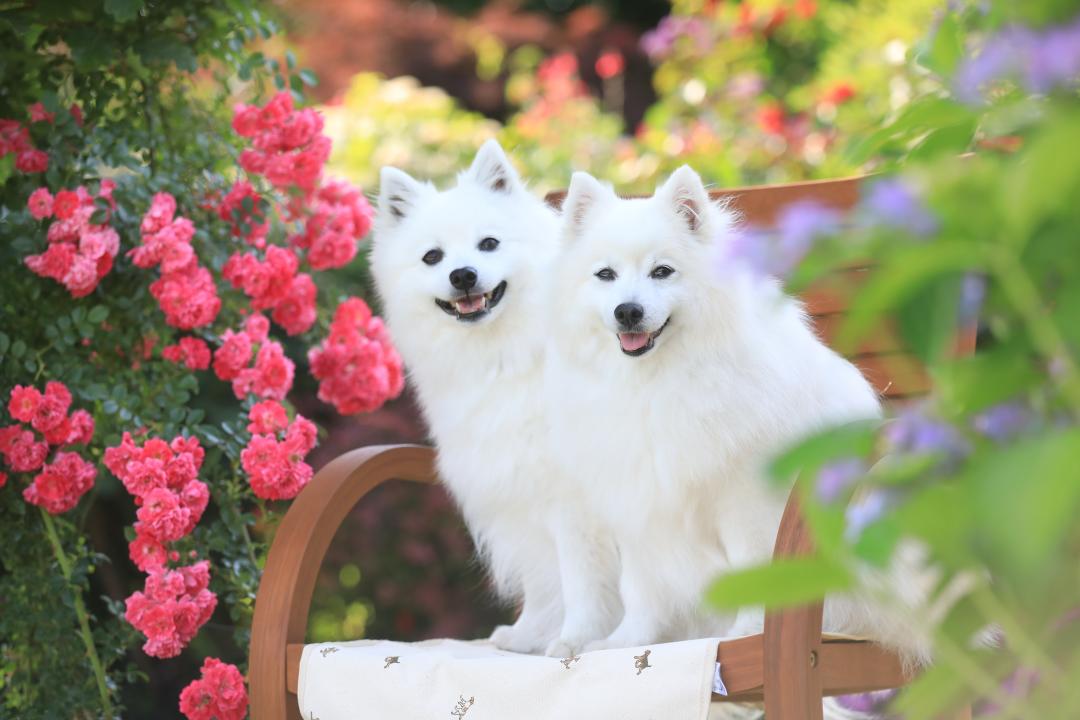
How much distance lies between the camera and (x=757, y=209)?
108 inches

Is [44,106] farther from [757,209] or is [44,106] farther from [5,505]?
[757,209]

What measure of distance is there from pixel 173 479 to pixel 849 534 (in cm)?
201

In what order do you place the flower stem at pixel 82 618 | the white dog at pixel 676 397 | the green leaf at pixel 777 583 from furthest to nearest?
1. the flower stem at pixel 82 618
2. the white dog at pixel 676 397
3. the green leaf at pixel 777 583

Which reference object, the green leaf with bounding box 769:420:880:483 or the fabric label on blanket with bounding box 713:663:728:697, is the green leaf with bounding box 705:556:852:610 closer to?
the green leaf with bounding box 769:420:880:483

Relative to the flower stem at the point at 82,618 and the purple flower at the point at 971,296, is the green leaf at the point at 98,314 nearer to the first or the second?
the flower stem at the point at 82,618

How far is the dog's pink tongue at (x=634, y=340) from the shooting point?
2.29 meters

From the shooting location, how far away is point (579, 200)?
2.45 metres

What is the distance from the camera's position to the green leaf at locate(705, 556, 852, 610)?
27.0 inches

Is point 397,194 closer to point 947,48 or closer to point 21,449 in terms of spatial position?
point 21,449

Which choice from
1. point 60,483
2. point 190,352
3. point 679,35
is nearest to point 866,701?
point 190,352

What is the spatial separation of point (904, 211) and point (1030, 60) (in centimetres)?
10

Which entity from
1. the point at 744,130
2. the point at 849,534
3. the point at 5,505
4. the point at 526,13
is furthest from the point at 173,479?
the point at 526,13

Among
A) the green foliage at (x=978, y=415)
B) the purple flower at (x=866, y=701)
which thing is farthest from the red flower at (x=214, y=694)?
the green foliage at (x=978, y=415)

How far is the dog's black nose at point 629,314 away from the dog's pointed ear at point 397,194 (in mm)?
812
